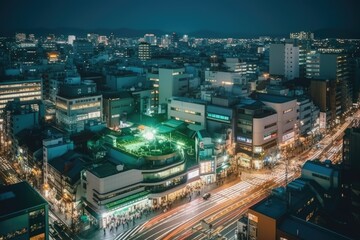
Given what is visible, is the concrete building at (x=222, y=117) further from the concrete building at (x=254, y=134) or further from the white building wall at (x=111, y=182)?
the white building wall at (x=111, y=182)

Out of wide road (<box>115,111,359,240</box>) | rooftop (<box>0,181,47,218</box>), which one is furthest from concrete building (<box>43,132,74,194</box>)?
wide road (<box>115,111,359,240</box>)

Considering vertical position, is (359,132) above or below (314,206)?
above

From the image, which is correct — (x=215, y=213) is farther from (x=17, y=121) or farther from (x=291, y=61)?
(x=291, y=61)

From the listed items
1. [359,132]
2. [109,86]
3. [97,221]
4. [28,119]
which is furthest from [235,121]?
[109,86]

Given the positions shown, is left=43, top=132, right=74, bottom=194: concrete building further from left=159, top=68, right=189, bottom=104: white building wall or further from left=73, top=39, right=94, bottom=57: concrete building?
left=73, top=39, right=94, bottom=57: concrete building

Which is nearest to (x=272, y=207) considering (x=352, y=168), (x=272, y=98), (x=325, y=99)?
(x=352, y=168)

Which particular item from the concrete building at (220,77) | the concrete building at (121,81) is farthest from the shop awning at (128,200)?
the concrete building at (121,81)

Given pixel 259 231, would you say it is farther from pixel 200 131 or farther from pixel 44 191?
pixel 44 191
